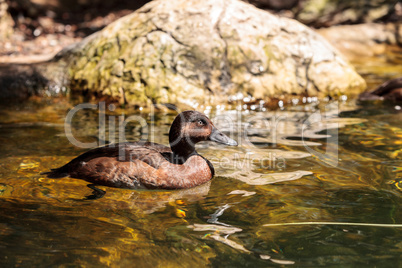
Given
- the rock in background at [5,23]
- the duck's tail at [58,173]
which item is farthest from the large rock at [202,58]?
the rock in background at [5,23]

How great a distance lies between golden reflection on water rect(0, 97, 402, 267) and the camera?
3.42 meters

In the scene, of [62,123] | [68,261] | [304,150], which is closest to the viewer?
[68,261]

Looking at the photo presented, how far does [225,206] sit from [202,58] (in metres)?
4.26

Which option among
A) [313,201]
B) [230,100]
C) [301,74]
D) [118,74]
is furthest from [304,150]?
[118,74]

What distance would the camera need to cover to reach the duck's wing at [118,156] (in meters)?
4.82

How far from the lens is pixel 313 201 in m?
4.38

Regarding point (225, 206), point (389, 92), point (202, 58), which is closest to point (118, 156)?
point (225, 206)

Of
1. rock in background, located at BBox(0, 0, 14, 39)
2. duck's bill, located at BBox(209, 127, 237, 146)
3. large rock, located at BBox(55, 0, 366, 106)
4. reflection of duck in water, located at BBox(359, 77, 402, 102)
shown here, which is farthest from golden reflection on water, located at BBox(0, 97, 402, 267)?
rock in background, located at BBox(0, 0, 14, 39)

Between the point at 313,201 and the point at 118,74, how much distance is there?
182 inches

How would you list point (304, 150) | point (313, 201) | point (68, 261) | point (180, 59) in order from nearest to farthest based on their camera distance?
point (68, 261) < point (313, 201) < point (304, 150) < point (180, 59)

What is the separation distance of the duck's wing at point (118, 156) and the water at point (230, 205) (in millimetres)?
129

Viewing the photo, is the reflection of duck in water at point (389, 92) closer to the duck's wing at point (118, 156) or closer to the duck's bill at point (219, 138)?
the duck's bill at point (219, 138)

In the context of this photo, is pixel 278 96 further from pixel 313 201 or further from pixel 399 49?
pixel 399 49

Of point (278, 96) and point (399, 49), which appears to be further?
point (399, 49)
